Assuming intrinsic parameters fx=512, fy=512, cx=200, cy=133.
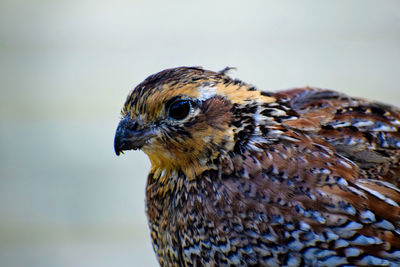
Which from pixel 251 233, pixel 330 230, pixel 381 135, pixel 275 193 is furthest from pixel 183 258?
pixel 381 135

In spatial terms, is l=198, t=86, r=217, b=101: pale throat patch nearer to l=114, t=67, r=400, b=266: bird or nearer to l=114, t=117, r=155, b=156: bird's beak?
l=114, t=67, r=400, b=266: bird

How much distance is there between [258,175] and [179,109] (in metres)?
0.44

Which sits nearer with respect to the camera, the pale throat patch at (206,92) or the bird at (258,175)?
the bird at (258,175)

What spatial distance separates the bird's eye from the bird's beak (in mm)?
121

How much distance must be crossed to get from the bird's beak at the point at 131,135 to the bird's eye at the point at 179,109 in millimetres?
121

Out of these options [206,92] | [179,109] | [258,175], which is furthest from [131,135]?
[258,175]

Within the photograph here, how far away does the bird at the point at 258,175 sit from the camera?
2047 millimetres

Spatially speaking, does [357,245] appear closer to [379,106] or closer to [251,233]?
[251,233]

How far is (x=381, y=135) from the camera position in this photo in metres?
2.39

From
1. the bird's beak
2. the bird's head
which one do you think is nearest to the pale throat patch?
the bird's head

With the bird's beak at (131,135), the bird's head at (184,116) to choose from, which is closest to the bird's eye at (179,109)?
the bird's head at (184,116)

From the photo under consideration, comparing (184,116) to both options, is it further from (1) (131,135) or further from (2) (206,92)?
(1) (131,135)

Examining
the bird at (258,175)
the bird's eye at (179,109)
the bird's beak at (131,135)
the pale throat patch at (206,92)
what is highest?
the pale throat patch at (206,92)

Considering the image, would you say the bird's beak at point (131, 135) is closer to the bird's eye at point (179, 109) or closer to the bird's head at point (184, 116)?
the bird's head at point (184, 116)
